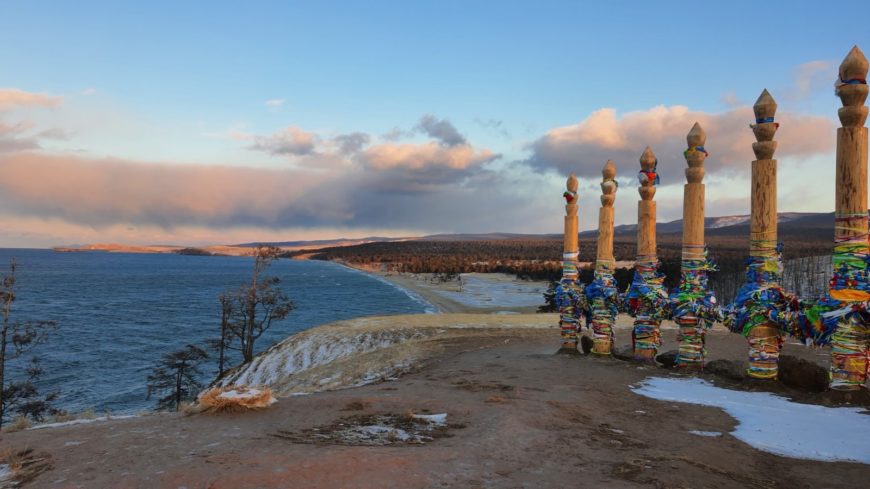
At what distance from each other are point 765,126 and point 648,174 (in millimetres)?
3611

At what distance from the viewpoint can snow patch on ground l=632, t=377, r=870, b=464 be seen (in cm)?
749

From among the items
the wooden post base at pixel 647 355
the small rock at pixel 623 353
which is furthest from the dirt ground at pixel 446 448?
the small rock at pixel 623 353

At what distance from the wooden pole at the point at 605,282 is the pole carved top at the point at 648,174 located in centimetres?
163

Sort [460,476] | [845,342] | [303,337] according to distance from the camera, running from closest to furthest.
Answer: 1. [460,476]
2. [845,342]
3. [303,337]

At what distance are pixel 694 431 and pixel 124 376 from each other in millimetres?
36333

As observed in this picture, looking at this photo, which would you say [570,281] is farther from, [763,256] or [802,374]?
[802,374]

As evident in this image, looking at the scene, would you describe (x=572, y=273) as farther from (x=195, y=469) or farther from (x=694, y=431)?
(x=195, y=469)

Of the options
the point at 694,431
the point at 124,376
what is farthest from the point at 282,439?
the point at 124,376

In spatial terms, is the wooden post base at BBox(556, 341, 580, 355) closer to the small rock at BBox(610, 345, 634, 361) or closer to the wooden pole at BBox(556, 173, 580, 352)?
the wooden pole at BBox(556, 173, 580, 352)

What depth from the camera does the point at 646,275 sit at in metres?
14.9

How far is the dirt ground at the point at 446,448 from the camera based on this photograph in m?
5.65

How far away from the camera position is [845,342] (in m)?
9.97

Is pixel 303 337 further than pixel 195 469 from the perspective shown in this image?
Yes

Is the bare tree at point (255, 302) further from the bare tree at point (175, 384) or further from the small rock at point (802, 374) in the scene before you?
the small rock at point (802, 374)
